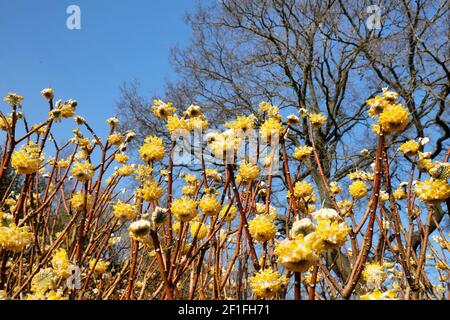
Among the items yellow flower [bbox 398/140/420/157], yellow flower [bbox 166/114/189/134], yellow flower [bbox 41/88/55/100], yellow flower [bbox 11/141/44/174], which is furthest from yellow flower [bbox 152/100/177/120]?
yellow flower [bbox 398/140/420/157]

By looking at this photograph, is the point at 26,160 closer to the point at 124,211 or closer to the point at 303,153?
the point at 124,211

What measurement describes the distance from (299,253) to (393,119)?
52 centimetres

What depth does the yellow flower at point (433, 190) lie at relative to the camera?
3.11ft

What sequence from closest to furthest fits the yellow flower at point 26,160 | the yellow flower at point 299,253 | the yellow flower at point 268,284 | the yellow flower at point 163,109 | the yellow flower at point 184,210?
the yellow flower at point 299,253 < the yellow flower at point 268,284 < the yellow flower at point 184,210 < the yellow flower at point 26,160 < the yellow flower at point 163,109

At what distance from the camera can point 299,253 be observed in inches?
26.5

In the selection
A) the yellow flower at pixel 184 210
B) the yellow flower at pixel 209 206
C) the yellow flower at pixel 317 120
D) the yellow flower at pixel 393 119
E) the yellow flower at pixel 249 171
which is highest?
the yellow flower at pixel 317 120

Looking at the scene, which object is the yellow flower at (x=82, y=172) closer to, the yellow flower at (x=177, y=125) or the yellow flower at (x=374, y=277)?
the yellow flower at (x=177, y=125)

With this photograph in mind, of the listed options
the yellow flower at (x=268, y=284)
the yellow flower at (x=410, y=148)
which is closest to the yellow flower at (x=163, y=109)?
the yellow flower at (x=268, y=284)

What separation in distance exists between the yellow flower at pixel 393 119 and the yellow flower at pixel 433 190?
0.55 feet

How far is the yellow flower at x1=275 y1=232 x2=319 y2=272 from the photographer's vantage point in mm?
671
